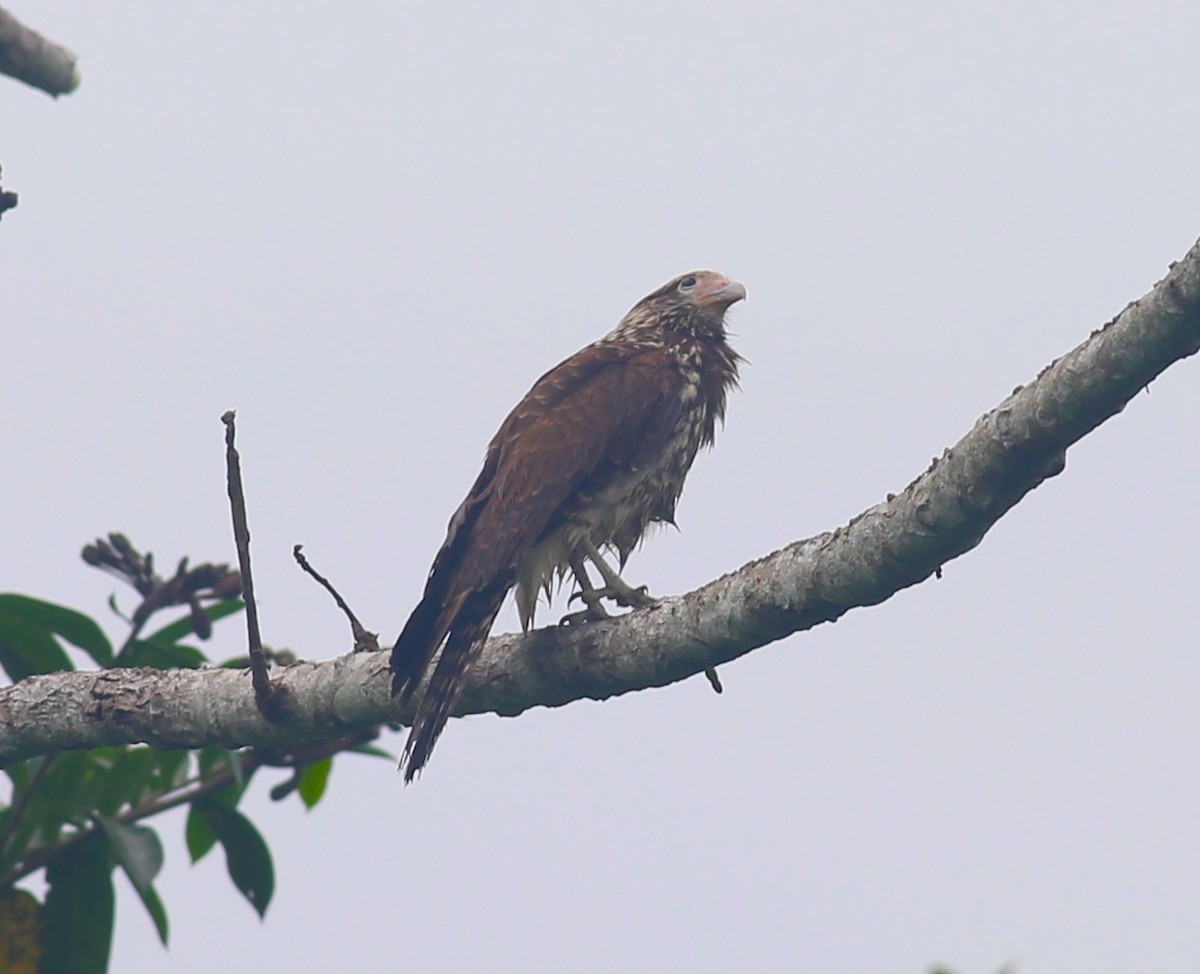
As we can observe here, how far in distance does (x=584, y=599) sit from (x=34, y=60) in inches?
119

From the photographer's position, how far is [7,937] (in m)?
4.45

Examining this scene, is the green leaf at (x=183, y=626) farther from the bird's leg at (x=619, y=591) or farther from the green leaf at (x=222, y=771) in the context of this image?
the bird's leg at (x=619, y=591)

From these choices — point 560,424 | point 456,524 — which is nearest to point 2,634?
point 456,524

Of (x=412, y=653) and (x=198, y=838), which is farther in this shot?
(x=198, y=838)

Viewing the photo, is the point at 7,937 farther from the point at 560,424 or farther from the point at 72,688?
the point at 560,424

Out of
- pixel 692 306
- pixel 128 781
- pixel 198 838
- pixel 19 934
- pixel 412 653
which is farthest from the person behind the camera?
pixel 692 306

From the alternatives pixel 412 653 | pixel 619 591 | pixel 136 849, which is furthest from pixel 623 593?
pixel 136 849

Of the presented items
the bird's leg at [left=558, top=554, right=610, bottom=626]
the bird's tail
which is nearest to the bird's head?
the bird's leg at [left=558, top=554, right=610, bottom=626]

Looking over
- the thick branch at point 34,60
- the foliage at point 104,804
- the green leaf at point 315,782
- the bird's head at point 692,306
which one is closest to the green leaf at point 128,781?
the foliage at point 104,804

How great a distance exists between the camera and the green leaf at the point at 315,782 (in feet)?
16.6

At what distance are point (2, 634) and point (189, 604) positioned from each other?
81cm

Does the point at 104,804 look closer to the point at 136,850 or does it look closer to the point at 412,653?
the point at 136,850

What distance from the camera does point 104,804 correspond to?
4699mm

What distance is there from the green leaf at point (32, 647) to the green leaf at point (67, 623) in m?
0.03
